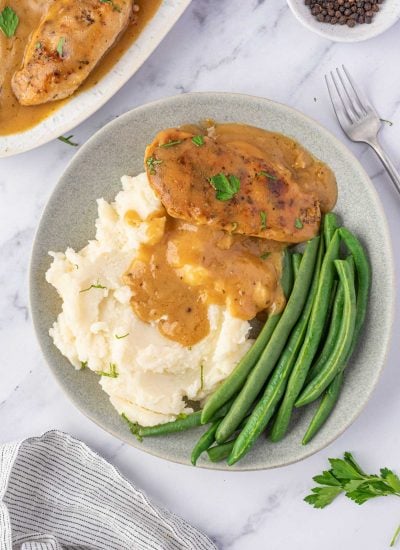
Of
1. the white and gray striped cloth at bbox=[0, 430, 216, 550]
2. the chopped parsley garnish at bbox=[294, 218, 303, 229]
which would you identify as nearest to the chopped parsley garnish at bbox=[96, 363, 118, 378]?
the white and gray striped cloth at bbox=[0, 430, 216, 550]

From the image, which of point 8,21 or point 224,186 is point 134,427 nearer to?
point 224,186

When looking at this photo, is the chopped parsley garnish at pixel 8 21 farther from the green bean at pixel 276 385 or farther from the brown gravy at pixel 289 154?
the green bean at pixel 276 385

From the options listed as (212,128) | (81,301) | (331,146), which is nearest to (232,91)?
(212,128)

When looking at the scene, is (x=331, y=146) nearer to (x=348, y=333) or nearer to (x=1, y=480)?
(x=348, y=333)

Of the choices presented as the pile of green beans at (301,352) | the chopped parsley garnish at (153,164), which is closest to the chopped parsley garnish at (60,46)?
the chopped parsley garnish at (153,164)

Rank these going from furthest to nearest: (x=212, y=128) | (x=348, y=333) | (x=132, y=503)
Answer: (x=132, y=503) < (x=212, y=128) < (x=348, y=333)
